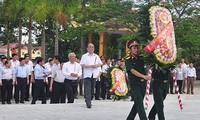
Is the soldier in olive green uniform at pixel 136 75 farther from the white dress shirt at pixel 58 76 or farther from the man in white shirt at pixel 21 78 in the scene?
the man in white shirt at pixel 21 78

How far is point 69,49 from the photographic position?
43219mm

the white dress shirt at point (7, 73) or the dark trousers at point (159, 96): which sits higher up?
the white dress shirt at point (7, 73)

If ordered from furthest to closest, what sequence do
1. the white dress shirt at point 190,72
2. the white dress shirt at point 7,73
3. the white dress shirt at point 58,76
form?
the white dress shirt at point 190,72 → the white dress shirt at point 7,73 → the white dress shirt at point 58,76

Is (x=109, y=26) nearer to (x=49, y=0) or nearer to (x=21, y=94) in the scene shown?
(x=21, y=94)

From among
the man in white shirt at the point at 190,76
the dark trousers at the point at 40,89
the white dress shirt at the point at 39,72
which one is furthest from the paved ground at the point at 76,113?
the man in white shirt at the point at 190,76

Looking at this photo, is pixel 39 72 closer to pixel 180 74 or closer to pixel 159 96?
pixel 159 96

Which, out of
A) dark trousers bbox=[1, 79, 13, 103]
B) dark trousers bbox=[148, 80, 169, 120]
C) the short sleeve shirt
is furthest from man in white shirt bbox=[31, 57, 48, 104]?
the short sleeve shirt

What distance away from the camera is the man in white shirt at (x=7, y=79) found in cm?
1356

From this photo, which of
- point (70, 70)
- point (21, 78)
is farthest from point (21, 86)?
point (70, 70)

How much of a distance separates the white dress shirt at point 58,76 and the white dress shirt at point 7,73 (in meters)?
1.85

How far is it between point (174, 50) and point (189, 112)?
2923 millimetres

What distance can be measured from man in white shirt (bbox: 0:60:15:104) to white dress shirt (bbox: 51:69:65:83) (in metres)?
1.87

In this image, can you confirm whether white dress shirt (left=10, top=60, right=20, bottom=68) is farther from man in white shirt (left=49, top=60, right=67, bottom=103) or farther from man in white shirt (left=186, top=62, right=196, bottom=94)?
man in white shirt (left=186, top=62, right=196, bottom=94)

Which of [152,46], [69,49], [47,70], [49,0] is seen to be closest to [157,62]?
[152,46]
